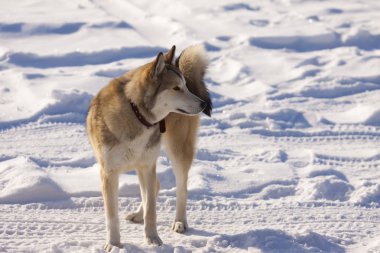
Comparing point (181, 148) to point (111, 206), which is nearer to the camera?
point (111, 206)

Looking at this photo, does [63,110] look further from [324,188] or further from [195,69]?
[324,188]

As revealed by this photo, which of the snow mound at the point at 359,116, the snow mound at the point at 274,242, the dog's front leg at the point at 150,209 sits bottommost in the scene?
the snow mound at the point at 359,116

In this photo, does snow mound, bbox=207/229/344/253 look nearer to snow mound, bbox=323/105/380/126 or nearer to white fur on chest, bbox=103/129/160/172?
white fur on chest, bbox=103/129/160/172

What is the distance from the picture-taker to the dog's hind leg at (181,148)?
4.21 meters

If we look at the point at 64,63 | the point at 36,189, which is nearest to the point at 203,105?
the point at 36,189

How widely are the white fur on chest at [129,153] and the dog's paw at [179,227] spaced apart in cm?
65

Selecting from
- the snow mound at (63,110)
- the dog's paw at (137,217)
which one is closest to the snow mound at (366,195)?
the dog's paw at (137,217)

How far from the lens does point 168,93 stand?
3.73 meters

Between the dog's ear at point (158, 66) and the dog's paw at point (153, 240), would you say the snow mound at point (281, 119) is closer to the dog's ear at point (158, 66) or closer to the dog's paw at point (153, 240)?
the dog's paw at point (153, 240)

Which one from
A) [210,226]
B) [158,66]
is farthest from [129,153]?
[210,226]

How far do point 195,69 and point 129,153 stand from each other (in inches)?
31.4

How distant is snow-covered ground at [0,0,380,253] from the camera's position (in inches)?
171

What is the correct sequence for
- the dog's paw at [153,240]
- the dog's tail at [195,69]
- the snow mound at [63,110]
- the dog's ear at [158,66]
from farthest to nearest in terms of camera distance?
1. the snow mound at [63,110]
2. the dog's tail at [195,69]
3. the dog's paw at [153,240]
4. the dog's ear at [158,66]

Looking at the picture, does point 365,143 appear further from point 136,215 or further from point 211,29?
point 211,29
